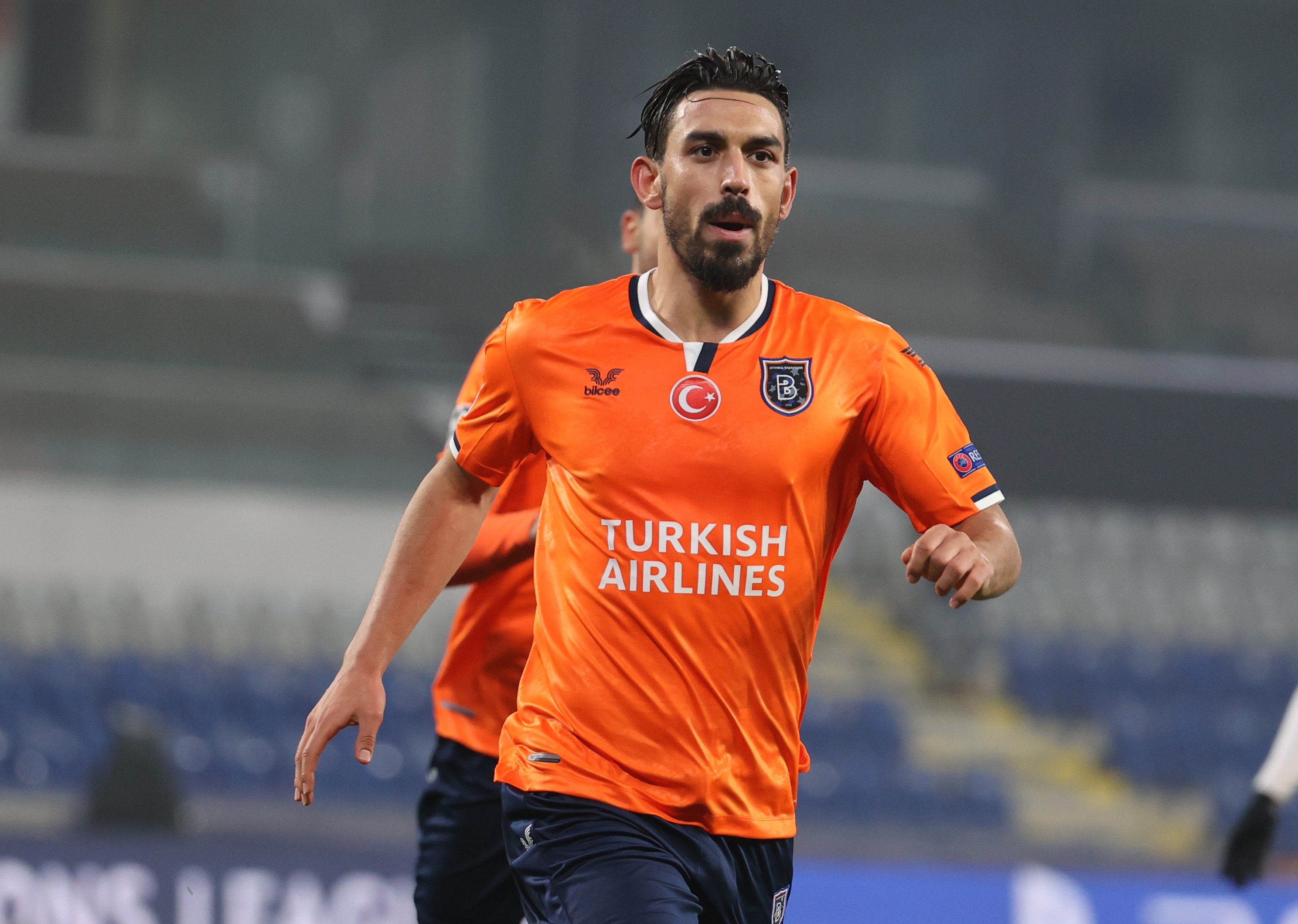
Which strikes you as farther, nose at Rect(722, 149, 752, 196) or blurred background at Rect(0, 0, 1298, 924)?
blurred background at Rect(0, 0, 1298, 924)

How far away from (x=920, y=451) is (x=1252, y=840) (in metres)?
2.27

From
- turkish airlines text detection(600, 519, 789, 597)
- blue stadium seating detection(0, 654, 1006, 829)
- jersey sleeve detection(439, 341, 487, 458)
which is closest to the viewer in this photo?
turkish airlines text detection(600, 519, 789, 597)

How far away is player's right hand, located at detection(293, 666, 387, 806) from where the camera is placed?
2500mm

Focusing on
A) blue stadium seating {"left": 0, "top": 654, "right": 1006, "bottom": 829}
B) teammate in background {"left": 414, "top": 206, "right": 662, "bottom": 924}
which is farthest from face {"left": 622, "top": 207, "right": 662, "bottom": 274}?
blue stadium seating {"left": 0, "top": 654, "right": 1006, "bottom": 829}

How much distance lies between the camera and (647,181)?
2674mm

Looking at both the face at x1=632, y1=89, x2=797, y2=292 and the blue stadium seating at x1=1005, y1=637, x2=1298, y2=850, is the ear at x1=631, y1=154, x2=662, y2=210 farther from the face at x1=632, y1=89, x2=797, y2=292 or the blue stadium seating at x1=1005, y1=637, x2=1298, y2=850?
the blue stadium seating at x1=1005, y1=637, x2=1298, y2=850

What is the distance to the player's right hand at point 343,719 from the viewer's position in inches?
98.4

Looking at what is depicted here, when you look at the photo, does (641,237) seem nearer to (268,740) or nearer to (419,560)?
(419,560)

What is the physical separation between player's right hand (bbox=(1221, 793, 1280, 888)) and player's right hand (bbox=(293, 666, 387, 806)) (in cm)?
260

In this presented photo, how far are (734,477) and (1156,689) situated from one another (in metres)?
12.4

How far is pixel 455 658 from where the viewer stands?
343 cm

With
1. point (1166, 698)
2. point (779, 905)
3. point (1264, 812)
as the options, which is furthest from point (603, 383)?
point (1166, 698)

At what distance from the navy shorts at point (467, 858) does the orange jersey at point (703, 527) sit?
870 mm

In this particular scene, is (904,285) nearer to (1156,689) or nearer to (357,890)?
(1156,689)
